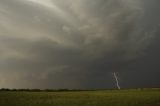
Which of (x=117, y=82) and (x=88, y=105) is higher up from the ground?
(x=117, y=82)

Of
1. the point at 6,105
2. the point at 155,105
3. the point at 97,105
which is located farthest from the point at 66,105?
the point at 155,105

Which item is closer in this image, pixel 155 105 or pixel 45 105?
pixel 45 105

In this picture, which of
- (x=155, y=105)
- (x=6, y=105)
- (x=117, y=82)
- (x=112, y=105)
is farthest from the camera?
(x=117, y=82)

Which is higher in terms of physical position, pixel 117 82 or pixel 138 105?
pixel 117 82

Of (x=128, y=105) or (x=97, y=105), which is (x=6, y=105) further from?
(x=128, y=105)

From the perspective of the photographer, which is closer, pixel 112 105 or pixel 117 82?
pixel 112 105

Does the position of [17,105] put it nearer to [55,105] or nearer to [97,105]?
[55,105]

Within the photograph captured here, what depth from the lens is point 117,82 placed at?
150250 mm

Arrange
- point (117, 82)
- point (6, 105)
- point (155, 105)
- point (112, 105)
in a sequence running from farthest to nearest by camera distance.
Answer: point (117, 82)
point (155, 105)
point (112, 105)
point (6, 105)

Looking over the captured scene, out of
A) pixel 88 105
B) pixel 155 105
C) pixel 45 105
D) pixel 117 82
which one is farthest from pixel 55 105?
pixel 117 82

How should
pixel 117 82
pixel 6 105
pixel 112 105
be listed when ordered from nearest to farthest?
pixel 6 105 < pixel 112 105 < pixel 117 82

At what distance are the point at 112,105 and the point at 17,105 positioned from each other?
50.1 ft

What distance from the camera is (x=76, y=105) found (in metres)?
49.5

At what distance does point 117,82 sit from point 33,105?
344ft
